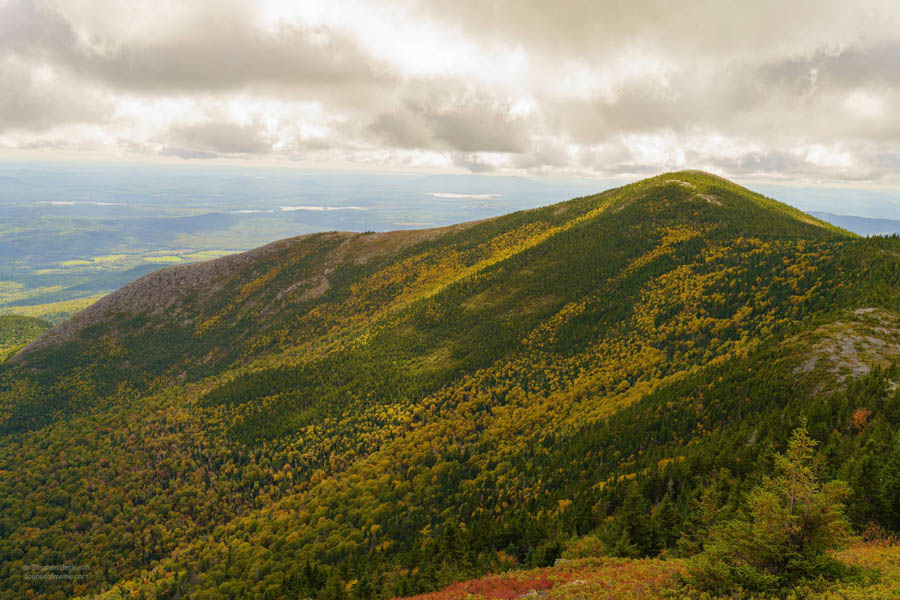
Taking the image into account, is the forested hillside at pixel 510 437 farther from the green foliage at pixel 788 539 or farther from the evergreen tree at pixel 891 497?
the green foliage at pixel 788 539

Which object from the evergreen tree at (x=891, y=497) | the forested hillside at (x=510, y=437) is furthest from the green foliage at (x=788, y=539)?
the evergreen tree at (x=891, y=497)

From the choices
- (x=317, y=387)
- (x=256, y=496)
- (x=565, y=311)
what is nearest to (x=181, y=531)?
(x=256, y=496)

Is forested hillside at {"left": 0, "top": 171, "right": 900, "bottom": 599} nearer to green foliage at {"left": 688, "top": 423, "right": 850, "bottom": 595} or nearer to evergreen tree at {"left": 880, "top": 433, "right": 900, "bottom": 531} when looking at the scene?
evergreen tree at {"left": 880, "top": 433, "right": 900, "bottom": 531}

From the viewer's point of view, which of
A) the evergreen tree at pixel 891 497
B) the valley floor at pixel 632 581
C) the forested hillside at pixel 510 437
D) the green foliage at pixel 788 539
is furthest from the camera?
the forested hillside at pixel 510 437

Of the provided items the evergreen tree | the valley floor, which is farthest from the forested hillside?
the valley floor

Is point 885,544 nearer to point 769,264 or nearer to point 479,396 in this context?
point 479,396

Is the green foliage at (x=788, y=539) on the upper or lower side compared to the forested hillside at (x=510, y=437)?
upper

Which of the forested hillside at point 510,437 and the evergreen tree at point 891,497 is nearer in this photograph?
the evergreen tree at point 891,497
